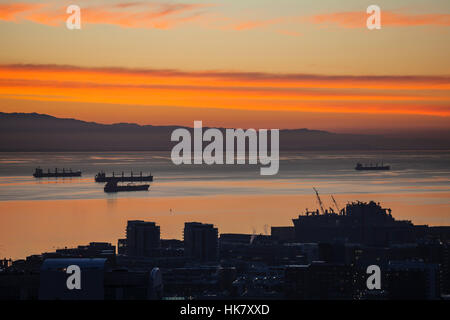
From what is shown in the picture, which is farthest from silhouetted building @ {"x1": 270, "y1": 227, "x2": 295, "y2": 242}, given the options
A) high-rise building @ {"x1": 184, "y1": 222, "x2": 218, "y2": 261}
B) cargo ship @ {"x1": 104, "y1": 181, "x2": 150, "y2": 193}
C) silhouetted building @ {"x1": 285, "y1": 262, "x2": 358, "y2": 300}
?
cargo ship @ {"x1": 104, "y1": 181, "x2": 150, "y2": 193}

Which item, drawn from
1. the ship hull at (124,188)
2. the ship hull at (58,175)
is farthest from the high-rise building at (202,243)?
the ship hull at (58,175)

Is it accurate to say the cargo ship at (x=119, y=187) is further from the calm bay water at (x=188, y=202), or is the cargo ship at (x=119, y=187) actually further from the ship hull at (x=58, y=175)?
the ship hull at (x=58, y=175)

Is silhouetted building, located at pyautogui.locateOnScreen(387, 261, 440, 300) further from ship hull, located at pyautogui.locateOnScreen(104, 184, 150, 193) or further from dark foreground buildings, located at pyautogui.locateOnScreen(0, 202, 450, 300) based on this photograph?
ship hull, located at pyautogui.locateOnScreen(104, 184, 150, 193)

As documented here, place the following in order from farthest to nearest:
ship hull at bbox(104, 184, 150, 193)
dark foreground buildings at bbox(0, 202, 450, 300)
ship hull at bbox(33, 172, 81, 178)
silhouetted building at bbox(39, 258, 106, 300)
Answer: ship hull at bbox(33, 172, 81, 178) → ship hull at bbox(104, 184, 150, 193) → dark foreground buildings at bbox(0, 202, 450, 300) → silhouetted building at bbox(39, 258, 106, 300)

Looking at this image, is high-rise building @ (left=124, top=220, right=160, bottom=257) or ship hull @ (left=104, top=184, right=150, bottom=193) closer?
high-rise building @ (left=124, top=220, right=160, bottom=257)

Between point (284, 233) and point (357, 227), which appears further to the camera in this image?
point (357, 227)

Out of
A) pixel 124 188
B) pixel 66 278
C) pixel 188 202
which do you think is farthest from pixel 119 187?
pixel 66 278

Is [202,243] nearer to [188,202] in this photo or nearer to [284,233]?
[284,233]
